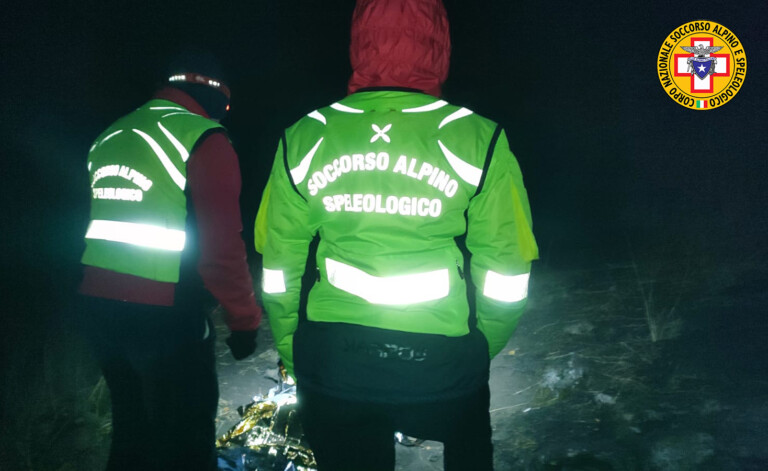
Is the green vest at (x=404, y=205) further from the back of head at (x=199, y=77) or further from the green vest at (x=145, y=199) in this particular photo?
the back of head at (x=199, y=77)

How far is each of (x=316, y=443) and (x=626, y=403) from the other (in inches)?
104

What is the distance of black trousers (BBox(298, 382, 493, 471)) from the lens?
55.1 inches

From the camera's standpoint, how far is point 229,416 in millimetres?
3529

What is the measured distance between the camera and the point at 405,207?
4.50ft

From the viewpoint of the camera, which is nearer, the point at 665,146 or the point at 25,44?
the point at 25,44

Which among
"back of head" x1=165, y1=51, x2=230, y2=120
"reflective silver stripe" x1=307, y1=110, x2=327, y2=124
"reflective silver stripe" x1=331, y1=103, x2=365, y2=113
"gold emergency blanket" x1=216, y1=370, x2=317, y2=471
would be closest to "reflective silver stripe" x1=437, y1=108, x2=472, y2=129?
"reflective silver stripe" x1=331, y1=103, x2=365, y2=113

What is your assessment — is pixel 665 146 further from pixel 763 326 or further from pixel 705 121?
pixel 763 326

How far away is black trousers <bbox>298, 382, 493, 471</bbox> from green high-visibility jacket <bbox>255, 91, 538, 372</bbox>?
24cm

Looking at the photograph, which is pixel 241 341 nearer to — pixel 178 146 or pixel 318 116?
pixel 178 146

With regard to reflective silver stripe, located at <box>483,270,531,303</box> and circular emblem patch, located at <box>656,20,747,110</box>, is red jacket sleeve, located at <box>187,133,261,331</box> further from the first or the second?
circular emblem patch, located at <box>656,20,747,110</box>

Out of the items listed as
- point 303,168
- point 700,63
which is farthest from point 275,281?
point 700,63

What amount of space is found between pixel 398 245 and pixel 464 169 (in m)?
0.31

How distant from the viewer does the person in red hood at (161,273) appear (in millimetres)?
2080

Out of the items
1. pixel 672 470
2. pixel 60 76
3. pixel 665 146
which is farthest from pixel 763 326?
pixel 665 146
